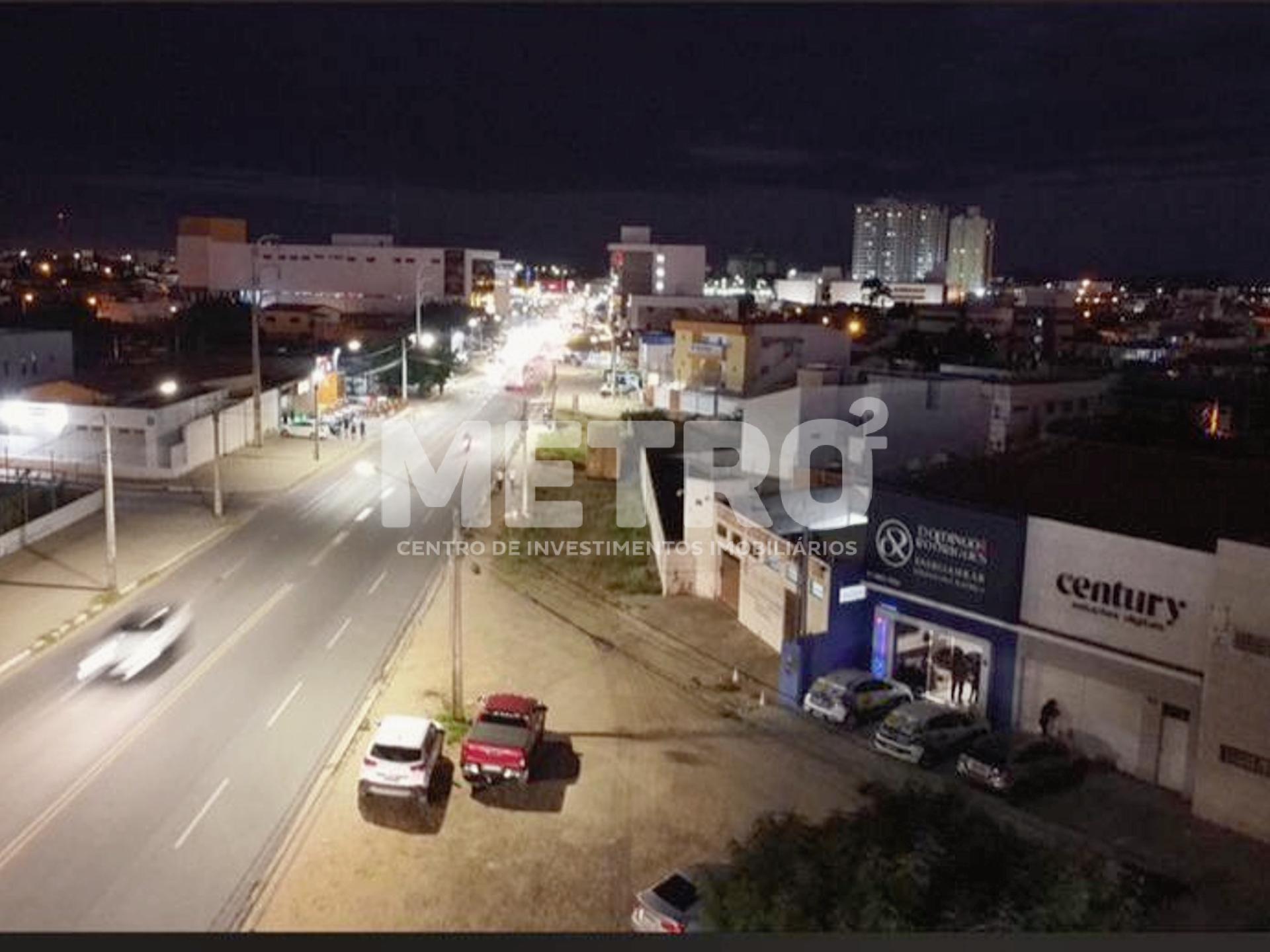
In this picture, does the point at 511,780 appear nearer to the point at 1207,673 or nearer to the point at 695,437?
the point at 1207,673

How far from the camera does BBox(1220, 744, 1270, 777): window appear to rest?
27.3 feet

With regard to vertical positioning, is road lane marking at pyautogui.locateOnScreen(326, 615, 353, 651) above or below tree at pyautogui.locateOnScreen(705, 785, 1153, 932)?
below

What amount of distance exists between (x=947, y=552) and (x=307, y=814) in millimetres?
5790

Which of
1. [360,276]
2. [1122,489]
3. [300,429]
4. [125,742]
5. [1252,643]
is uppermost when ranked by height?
[360,276]

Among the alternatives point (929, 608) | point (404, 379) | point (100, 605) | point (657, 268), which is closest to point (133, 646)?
point (100, 605)

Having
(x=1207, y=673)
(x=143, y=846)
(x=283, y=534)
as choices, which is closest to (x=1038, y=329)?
(x=283, y=534)

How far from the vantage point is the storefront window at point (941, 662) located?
10477 mm

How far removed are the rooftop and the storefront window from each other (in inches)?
48.5

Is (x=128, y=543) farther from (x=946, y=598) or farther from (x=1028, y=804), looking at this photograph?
(x=1028, y=804)

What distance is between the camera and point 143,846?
Result: 7613 mm

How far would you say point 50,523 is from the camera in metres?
16.2

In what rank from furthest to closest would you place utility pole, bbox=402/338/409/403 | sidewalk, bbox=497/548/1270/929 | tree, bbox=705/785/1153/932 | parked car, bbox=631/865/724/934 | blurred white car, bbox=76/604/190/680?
utility pole, bbox=402/338/409/403 < blurred white car, bbox=76/604/190/680 < sidewalk, bbox=497/548/1270/929 < parked car, bbox=631/865/724/934 < tree, bbox=705/785/1153/932

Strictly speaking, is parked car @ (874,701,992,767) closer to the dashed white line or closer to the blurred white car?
the blurred white car

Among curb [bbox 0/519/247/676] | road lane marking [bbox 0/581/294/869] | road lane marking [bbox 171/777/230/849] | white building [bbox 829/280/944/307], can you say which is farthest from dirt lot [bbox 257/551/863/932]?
white building [bbox 829/280/944/307]
